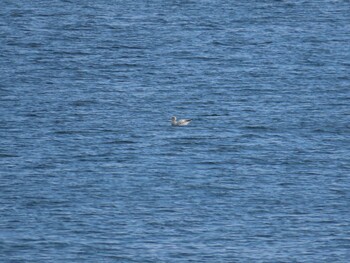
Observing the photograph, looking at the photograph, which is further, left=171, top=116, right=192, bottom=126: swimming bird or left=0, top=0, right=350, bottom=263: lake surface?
left=171, top=116, right=192, bottom=126: swimming bird

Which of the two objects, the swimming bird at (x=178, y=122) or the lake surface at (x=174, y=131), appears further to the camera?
the swimming bird at (x=178, y=122)

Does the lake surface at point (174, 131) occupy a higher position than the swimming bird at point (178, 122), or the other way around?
the swimming bird at point (178, 122)

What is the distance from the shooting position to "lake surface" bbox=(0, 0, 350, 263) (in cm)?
9088

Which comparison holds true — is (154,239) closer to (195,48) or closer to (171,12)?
(195,48)

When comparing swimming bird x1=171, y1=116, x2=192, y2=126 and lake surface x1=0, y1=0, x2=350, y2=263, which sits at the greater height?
swimming bird x1=171, y1=116, x2=192, y2=126

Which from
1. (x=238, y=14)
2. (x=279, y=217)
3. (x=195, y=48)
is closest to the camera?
(x=279, y=217)

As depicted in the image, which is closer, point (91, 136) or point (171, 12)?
point (91, 136)

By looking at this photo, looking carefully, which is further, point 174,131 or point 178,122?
point 178,122

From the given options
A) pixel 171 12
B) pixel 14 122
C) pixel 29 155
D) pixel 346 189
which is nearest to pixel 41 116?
pixel 14 122

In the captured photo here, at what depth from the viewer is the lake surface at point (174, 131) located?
9088 cm

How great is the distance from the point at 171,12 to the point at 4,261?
69.0 m

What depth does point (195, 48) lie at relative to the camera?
139 metres

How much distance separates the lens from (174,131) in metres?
111

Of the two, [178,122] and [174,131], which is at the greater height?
[178,122]
